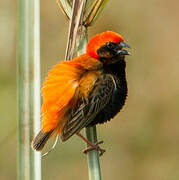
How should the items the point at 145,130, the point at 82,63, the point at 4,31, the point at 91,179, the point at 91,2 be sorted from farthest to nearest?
the point at 145,130
the point at 4,31
the point at 82,63
the point at 91,2
the point at 91,179

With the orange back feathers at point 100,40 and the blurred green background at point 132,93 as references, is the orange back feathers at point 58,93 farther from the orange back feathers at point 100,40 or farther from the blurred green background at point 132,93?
the blurred green background at point 132,93

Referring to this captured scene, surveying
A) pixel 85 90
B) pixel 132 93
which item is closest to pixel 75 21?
pixel 85 90

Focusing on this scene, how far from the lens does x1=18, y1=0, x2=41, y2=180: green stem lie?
223cm

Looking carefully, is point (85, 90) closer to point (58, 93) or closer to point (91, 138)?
point (58, 93)

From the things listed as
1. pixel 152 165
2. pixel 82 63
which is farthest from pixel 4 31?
pixel 152 165

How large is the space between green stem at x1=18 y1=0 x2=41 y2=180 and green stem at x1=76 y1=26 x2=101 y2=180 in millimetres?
286

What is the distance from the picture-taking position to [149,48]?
4.66m

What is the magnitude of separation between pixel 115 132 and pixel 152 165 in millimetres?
513

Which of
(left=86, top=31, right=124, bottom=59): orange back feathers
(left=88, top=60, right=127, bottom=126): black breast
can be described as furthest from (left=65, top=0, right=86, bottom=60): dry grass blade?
(left=88, top=60, right=127, bottom=126): black breast

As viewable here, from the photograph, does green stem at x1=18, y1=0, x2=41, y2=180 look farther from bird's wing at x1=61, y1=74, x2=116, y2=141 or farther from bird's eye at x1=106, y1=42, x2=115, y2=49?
bird's eye at x1=106, y1=42, x2=115, y2=49

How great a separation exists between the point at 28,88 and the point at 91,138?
0.61 meters

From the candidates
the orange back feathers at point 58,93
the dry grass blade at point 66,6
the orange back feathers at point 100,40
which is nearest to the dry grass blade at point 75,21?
the dry grass blade at point 66,6

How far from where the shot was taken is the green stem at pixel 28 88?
2.23 meters

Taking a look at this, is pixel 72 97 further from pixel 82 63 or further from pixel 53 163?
pixel 53 163
